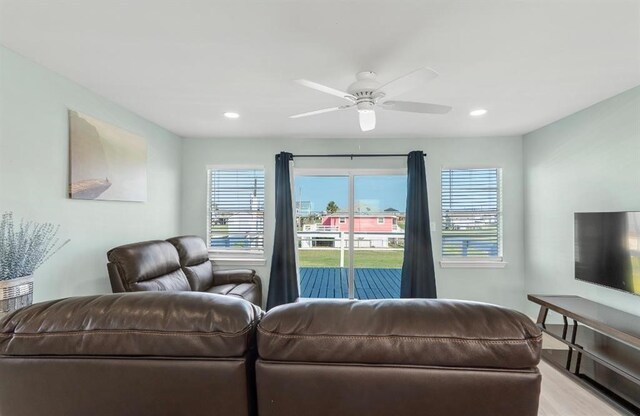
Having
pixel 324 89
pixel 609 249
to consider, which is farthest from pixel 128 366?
pixel 609 249

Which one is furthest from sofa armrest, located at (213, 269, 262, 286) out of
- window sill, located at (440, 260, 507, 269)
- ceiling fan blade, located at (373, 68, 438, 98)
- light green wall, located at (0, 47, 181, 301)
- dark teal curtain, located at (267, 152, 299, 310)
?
ceiling fan blade, located at (373, 68, 438, 98)

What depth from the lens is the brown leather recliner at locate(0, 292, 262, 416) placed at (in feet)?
2.67

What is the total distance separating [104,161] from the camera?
9.10ft

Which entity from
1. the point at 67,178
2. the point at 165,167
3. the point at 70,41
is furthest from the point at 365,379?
the point at 165,167

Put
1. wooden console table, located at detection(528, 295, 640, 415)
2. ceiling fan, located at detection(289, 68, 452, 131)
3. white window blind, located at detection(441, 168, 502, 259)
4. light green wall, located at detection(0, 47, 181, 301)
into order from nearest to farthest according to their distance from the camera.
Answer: ceiling fan, located at detection(289, 68, 452, 131)
light green wall, located at detection(0, 47, 181, 301)
wooden console table, located at detection(528, 295, 640, 415)
white window blind, located at detection(441, 168, 502, 259)

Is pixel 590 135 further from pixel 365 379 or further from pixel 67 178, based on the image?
pixel 67 178

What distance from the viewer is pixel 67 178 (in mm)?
2410

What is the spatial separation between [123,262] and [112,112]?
1475 millimetres

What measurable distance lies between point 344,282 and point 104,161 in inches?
132

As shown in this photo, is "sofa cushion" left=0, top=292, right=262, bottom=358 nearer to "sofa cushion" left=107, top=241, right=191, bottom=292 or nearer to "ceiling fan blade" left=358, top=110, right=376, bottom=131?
"ceiling fan blade" left=358, top=110, right=376, bottom=131

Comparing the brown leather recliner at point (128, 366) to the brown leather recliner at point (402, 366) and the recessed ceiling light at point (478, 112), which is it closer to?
the brown leather recliner at point (402, 366)

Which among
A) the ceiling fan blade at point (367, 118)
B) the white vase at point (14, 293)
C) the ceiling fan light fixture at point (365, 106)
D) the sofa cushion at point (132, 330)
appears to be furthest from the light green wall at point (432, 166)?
the sofa cushion at point (132, 330)

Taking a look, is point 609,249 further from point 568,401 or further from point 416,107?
point 416,107

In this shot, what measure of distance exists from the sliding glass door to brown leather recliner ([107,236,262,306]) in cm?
107
